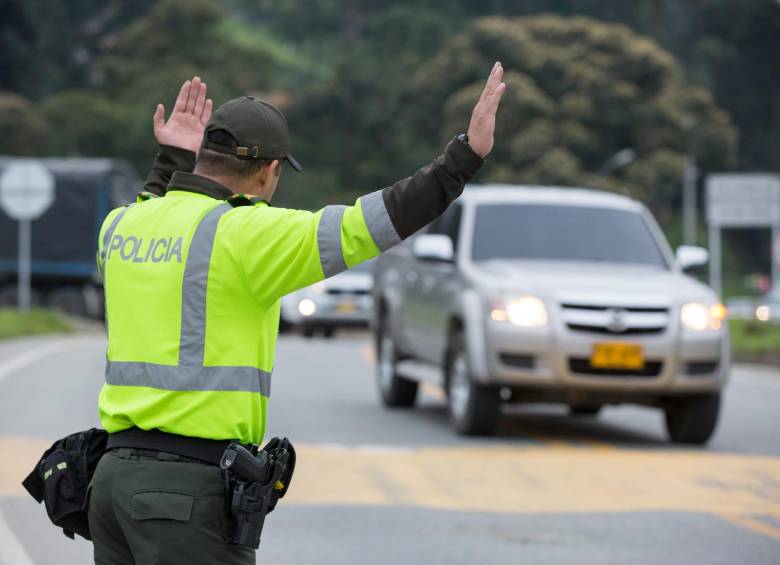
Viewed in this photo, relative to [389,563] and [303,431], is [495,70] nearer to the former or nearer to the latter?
[389,563]

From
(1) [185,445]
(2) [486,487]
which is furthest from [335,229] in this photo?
(2) [486,487]

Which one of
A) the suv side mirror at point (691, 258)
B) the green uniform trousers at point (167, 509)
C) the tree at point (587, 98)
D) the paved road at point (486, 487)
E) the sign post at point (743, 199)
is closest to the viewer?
the green uniform trousers at point (167, 509)

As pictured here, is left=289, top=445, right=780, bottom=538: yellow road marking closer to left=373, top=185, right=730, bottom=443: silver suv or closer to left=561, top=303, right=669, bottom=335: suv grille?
left=373, top=185, right=730, bottom=443: silver suv

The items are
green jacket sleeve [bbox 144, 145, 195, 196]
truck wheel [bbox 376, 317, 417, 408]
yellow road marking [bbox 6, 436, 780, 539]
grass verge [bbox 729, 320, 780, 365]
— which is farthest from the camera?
grass verge [bbox 729, 320, 780, 365]

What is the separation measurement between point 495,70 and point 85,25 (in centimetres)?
8200

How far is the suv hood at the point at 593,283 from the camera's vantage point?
12.4 m

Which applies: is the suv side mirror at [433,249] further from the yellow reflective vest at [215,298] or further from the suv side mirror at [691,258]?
the yellow reflective vest at [215,298]

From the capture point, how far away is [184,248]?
410 centimetres

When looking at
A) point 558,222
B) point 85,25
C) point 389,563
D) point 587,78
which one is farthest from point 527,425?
point 85,25

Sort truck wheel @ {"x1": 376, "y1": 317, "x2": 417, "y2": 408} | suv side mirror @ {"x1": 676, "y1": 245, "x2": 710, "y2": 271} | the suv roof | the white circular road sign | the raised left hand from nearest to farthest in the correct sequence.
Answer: the raised left hand, suv side mirror @ {"x1": 676, "y1": 245, "x2": 710, "y2": 271}, the suv roof, truck wheel @ {"x1": 376, "y1": 317, "x2": 417, "y2": 408}, the white circular road sign

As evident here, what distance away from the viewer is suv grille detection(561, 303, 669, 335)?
40.5 ft

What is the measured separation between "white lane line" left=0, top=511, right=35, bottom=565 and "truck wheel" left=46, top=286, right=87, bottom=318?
29661mm

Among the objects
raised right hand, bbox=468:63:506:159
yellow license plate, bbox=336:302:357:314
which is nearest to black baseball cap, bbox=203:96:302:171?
raised right hand, bbox=468:63:506:159

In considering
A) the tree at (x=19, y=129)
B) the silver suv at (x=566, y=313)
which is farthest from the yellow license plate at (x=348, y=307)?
the tree at (x=19, y=129)
